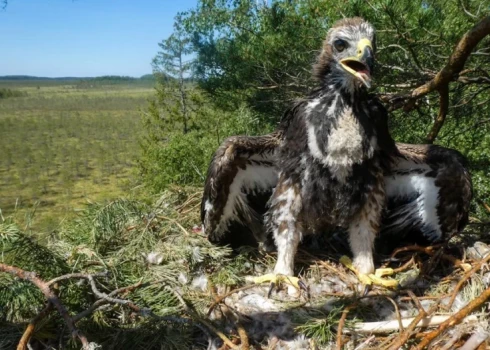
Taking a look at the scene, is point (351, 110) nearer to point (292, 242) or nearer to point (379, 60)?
point (292, 242)

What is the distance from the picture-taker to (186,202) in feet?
12.0

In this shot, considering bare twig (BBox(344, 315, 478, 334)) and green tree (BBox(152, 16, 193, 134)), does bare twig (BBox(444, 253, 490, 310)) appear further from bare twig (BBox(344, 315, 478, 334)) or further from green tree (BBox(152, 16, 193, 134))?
green tree (BBox(152, 16, 193, 134))

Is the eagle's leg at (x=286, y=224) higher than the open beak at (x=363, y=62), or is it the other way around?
the open beak at (x=363, y=62)

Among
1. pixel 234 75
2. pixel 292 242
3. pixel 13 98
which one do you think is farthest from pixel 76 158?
pixel 13 98

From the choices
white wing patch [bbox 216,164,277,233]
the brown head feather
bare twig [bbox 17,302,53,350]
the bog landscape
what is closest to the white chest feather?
the brown head feather

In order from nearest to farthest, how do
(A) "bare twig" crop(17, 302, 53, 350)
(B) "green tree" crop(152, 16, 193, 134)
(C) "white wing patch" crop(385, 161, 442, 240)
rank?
1. (A) "bare twig" crop(17, 302, 53, 350)
2. (C) "white wing patch" crop(385, 161, 442, 240)
3. (B) "green tree" crop(152, 16, 193, 134)

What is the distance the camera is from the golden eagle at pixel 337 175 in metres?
2.40

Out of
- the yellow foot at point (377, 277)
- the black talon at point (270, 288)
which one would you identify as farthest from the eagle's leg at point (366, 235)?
the black talon at point (270, 288)

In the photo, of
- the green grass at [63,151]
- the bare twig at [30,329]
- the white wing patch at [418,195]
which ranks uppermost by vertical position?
the white wing patch at [418,195]

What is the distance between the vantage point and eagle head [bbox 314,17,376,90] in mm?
2234

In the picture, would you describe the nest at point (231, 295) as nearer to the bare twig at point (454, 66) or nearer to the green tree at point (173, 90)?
the bare twig at point (454, 66)

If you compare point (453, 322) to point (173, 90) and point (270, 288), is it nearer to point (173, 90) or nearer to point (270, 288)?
point (270, 288)

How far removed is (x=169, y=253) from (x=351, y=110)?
149cm

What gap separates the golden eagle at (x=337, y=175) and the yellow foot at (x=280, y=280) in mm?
26
